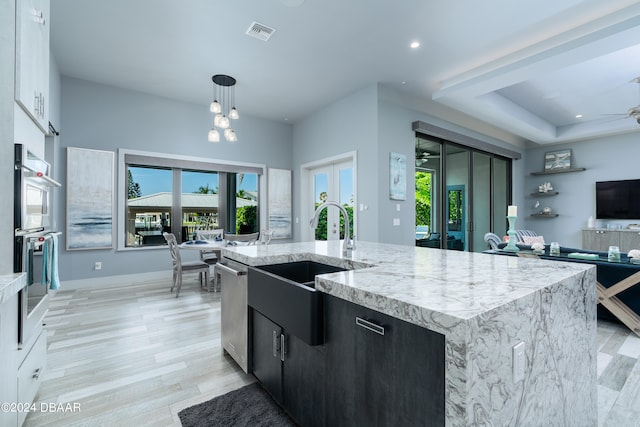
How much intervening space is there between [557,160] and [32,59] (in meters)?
9.18

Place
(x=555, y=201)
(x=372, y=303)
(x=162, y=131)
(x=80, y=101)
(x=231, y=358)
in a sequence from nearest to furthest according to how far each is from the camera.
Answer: (x=372, y=303) → (x=231, y=358) → (x=80, y=101) → (x=162, y=131) → (x=555, y=201)

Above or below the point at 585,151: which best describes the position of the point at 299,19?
above

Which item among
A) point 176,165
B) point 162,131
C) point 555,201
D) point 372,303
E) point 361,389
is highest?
point 162,131

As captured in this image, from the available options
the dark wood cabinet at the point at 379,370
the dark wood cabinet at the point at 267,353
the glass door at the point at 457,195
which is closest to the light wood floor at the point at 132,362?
the dark wood cabinet at the point at 267,353

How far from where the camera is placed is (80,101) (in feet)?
14.5

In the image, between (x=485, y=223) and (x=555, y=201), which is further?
(x=555, y=201)

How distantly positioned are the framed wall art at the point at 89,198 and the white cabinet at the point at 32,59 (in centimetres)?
278

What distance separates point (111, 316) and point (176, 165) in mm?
2808

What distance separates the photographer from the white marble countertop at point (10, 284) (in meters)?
1.15

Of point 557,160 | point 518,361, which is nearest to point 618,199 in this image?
point 557,160

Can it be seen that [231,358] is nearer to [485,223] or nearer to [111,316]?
[111,316]

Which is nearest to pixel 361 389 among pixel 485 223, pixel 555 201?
pixel 485 223

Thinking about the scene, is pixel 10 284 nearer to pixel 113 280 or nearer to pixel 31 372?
pixel 31 372

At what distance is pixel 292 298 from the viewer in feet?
4.47
